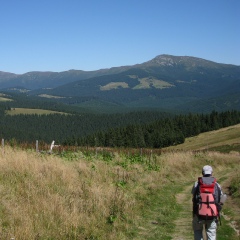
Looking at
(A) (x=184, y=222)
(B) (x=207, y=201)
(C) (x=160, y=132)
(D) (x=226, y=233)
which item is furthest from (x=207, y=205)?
(C) (x=160, y=132)

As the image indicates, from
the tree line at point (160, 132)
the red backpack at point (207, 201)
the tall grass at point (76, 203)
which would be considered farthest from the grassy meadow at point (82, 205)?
the tree line at point (160, 132)

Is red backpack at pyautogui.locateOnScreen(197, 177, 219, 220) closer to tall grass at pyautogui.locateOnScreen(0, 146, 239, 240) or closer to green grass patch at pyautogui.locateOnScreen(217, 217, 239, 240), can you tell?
tall grass at pyautogui.locateOnScreen(0, 146, 239, 240)

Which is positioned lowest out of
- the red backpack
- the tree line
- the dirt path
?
the tree line

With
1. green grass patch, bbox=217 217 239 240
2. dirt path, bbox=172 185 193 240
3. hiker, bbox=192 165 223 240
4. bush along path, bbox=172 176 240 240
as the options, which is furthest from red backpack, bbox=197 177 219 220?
green grass patch, bbox=217 217 239 240

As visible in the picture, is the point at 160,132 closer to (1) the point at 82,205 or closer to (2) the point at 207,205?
(1) the point at 82,205

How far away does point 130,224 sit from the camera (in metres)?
A: 10.3

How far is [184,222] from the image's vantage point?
37.8 ft

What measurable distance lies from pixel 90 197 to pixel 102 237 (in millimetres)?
2274

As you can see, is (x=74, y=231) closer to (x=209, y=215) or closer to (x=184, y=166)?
(x=209, y=215)

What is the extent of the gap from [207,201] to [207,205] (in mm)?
89

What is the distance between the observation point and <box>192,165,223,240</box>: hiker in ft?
25.6

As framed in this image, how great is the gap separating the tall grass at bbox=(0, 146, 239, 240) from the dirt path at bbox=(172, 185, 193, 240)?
0.94 ft

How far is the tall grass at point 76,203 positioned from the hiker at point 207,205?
2.02 meters

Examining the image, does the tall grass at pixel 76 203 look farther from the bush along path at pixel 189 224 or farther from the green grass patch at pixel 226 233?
the green grass patch at pixel 226 233
